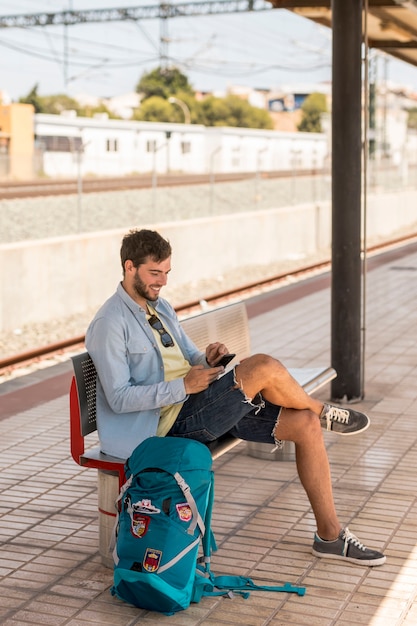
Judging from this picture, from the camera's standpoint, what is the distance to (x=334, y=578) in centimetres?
439

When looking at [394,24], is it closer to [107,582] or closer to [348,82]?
[348,82]

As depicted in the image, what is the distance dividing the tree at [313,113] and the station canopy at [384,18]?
96034 mm

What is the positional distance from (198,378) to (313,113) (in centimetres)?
10311

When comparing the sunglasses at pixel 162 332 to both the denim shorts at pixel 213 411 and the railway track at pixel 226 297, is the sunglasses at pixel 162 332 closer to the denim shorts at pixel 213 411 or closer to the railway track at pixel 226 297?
the denim shorts at pixel 213 411

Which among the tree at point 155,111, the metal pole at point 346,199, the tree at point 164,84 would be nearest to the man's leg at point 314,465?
the metal pole at point 346,199

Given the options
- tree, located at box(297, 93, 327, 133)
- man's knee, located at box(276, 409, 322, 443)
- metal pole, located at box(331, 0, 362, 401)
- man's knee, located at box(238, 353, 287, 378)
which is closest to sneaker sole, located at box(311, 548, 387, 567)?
man's knee, located at box(276, 409, 322, 443)

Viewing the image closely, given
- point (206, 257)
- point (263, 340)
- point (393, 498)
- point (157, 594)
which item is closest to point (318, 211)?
point (206, 257)

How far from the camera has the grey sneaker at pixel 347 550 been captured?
4516 mm

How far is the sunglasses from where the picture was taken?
466 centimetres

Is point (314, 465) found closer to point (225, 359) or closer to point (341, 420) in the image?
point (341, 420)

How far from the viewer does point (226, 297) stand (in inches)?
564

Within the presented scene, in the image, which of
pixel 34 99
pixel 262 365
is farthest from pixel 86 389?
pixel 34 99

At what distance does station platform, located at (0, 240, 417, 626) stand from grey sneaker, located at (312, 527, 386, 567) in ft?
0.12

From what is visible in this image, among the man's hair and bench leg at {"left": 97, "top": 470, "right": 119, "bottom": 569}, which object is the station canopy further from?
bench leg at {"left": 97, "top": 470, "right": 119, "bottom": 569}
